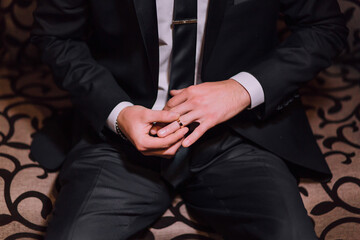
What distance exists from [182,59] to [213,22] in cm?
10

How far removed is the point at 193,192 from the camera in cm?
98

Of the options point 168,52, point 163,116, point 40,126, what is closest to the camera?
point 163,116

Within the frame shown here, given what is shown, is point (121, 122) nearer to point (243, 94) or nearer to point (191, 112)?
point (191, 112)

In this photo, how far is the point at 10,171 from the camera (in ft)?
3.41

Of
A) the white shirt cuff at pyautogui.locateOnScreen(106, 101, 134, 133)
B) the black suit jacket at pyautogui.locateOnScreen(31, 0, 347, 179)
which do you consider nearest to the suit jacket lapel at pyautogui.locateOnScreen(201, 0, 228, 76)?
the black suit jacket at pyautogui.locateOnScreen(31, 0, 347, 179)

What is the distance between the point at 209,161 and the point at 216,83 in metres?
0.20

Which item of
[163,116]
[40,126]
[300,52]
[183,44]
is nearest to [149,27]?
[183,44]

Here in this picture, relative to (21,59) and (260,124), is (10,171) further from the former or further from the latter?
(260,124)

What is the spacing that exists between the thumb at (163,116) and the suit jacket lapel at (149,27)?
0.42ft

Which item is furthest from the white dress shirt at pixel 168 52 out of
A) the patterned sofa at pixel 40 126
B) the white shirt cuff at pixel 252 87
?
the patterned sofa at pixel 40 126

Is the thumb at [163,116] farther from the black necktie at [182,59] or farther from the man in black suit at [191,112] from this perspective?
the black necktie at [182,59]

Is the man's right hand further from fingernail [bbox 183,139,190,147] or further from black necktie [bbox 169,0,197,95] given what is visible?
black necktie [bbox 169,0,197,95]

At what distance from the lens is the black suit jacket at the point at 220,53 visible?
2.95 ft

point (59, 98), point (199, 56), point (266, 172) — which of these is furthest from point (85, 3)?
point (266, 172)
